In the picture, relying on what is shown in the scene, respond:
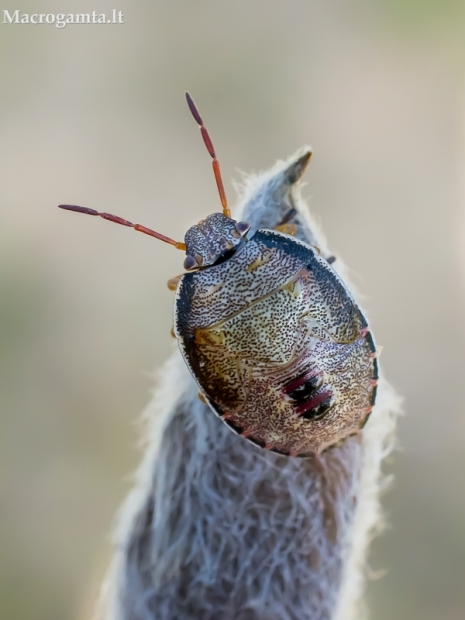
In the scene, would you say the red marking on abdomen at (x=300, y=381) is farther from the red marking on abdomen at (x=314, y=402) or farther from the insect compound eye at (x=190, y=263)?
the insect compound eye at (x=190, y=263)

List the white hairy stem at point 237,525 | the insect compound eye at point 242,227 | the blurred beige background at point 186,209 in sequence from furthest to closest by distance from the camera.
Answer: the blurred beige background at point 186,209, the insect compound eye at point 242,227, the white hairy stem at point 237,525

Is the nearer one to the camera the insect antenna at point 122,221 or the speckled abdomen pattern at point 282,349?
the speckled abdomen pattern at point 282,349

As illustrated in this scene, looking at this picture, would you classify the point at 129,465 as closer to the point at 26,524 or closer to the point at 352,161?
the point at 26,524

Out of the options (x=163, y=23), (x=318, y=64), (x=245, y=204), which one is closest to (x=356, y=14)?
(x=318, y=64)

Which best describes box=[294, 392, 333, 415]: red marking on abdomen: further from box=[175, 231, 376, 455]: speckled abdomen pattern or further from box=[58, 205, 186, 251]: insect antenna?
box=[58, 205, 186, 251]: insect antenna

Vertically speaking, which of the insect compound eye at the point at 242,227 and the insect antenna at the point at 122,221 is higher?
the insect antenna at the point at 122,221

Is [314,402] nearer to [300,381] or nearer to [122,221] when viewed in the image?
[300,381]

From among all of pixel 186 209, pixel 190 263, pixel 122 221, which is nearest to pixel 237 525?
pixel 190 263

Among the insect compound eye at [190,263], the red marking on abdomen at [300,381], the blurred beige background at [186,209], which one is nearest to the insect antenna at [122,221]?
the insect compound eye at [190,263]
